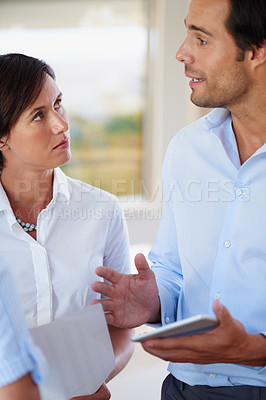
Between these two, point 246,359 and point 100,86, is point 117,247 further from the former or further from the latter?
point 100,86

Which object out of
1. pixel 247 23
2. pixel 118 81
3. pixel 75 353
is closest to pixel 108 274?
pixel 75 353

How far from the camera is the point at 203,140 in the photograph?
1.58 meters

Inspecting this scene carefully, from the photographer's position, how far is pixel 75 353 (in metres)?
1.28

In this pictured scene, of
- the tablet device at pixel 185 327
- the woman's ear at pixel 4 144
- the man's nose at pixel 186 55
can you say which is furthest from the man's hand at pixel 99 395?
the man's nose at pixel 186 55

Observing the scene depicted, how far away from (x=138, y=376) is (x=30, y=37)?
2.50 m

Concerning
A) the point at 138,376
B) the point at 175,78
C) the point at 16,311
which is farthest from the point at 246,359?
the point at 175,78

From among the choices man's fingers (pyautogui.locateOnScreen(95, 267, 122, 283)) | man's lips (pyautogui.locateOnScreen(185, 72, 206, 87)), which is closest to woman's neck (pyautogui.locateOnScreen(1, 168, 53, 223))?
man's fingers (pyautogui.locateOnScreen(95, 267, 122, 283))

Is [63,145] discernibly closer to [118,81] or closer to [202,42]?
[202,42]

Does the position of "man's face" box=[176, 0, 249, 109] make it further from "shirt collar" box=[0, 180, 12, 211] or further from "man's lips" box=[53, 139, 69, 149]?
"shirt collar" box=[0, 180, 12, 211]

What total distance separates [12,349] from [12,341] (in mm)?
14

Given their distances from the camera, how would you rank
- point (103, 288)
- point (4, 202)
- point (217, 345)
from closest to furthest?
1. point (217, 345)
2. point (103, 288)
3. point (4, 202)

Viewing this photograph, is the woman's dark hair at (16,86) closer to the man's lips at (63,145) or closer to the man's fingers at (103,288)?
the man's lips at (63,145)

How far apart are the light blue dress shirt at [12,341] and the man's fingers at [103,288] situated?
0.54 m

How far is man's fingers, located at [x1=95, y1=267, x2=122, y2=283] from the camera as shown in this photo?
4.59 ft
